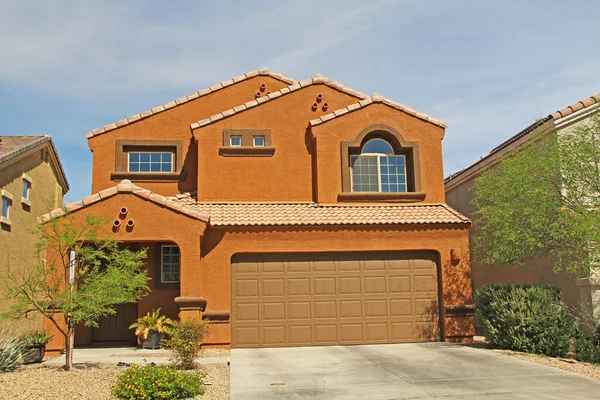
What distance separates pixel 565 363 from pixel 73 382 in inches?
410

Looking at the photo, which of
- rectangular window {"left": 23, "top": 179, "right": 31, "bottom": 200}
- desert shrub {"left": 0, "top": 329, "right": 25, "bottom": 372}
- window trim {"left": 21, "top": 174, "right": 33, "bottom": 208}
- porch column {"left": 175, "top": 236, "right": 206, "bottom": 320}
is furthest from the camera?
rectangular window {"left": 23, "top": 179, "right": 31, "bottom": 200}

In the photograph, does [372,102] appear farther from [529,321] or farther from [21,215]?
[21,215]

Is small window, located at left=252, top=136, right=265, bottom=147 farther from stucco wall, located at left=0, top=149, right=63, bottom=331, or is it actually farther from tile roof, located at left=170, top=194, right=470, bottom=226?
stucco wall, located at left=0, top=149, right=63, bottom=331

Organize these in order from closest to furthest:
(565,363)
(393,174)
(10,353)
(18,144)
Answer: (10,353), (565,363), (393,174), (18,144)

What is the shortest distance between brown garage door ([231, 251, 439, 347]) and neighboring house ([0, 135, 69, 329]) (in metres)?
6.53

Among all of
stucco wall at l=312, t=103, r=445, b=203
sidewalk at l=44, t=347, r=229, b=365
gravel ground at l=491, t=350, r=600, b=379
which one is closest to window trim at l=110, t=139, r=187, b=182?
stucco wall at l=312, t=103, r=445, b=203

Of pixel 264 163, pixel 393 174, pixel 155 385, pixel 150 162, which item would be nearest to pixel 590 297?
pixel 393 174

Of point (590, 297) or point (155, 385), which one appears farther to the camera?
point (590, 297)

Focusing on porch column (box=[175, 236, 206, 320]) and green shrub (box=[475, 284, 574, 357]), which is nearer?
green shrub (box=[475, 284, 574, 357])

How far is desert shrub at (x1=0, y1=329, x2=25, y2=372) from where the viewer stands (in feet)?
41.2

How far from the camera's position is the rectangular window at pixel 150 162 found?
20.4 m

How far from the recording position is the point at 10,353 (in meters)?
12.8

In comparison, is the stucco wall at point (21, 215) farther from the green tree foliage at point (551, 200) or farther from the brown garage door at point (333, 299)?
the green tree foliage at point (551, 200)

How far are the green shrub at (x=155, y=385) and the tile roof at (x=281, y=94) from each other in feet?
32.3
